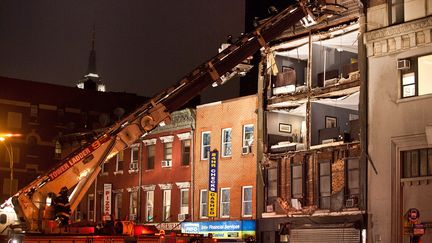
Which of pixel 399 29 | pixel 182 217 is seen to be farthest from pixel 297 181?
pixel 182 217

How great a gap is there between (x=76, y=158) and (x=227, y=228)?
→ 1658 centimetres

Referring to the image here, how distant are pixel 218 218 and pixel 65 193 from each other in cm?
1857

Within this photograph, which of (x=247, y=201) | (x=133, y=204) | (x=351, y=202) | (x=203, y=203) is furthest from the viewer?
(x=133, y=204)

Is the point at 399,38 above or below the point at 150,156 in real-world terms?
above

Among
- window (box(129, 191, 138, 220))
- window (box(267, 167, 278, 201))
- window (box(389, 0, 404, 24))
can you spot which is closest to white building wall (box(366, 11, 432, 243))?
window (box(389, 0, 404, 24))

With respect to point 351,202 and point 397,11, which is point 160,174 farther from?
point 397,11

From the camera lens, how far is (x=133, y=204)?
2094 inches

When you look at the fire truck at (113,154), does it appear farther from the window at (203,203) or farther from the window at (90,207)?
the window at (90,207)

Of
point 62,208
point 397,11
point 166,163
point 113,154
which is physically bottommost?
point 62,208

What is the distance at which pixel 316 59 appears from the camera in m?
41.8

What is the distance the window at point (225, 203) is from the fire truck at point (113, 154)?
13054 millimetres

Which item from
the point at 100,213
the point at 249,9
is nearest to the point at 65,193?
the point at 100,213

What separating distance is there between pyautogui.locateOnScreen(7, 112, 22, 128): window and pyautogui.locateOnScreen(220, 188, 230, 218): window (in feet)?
113

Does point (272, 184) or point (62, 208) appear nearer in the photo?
point (62, 208)
